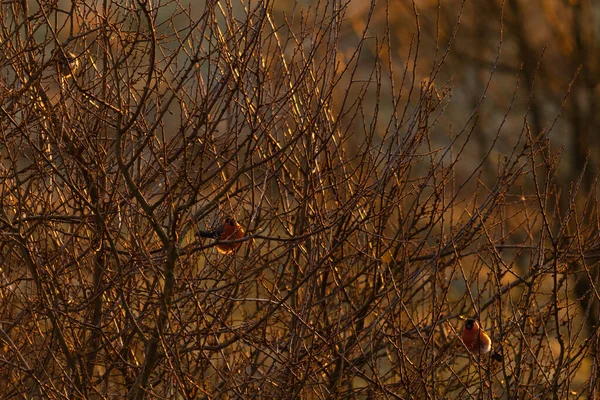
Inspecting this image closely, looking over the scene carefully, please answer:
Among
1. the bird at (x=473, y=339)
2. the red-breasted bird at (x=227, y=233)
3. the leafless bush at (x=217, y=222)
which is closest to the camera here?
the leafless bush at (x=217, y=222)

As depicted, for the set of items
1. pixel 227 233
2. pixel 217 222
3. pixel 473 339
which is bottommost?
pixel 473 339

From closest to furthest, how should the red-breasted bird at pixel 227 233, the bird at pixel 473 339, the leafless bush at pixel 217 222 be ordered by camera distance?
the leafless bush at pixel 217 222, the red-breasted bird at pixel 227 233, the bird at pixel 473 339

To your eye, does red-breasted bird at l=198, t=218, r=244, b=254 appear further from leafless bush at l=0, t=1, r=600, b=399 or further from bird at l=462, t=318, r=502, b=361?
bird at l=462, t=318, r=502, b=361

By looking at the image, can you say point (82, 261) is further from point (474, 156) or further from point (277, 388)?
point (474, 156)

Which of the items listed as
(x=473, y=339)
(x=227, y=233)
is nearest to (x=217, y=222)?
(x=227, y=233)

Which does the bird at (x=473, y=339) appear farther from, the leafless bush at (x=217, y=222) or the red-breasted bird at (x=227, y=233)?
the red-breasted bird at (x=227, y=233)

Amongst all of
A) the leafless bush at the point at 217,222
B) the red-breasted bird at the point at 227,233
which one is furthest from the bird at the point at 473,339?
the red-breasted bird at the point at 227,233

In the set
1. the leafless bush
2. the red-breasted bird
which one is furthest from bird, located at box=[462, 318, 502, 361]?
the red-breasted bird

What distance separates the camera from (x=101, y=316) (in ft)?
17.4

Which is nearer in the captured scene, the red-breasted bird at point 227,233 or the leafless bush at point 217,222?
the leafless bush at point 217,222

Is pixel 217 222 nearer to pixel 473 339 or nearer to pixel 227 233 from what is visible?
pixel 227 233

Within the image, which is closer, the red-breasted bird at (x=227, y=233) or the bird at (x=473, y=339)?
the red-breasted bird at (x=227, y=233)

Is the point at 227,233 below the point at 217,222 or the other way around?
below

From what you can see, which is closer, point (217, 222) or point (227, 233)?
point (227, 233)
